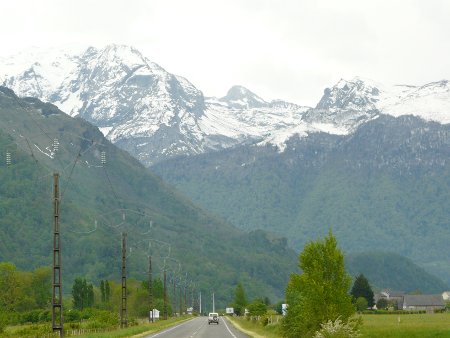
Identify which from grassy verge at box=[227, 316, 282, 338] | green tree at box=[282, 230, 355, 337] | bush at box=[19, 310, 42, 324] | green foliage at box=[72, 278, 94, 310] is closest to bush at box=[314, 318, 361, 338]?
green tree at box=[282, 230, 355, 337]

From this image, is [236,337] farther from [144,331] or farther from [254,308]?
[254,308]

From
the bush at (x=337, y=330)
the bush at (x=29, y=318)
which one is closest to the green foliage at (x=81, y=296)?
the bush at (x=29, y=318)

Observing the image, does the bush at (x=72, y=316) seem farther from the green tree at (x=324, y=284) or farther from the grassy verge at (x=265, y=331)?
the green tree at (x=324, y=284)

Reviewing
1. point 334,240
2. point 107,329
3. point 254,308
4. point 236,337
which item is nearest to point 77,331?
point 107,329

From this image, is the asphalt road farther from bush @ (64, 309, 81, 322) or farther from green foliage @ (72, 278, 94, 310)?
green foliage @ (72, 278, 94, 310)

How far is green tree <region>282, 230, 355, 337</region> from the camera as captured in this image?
60.2m

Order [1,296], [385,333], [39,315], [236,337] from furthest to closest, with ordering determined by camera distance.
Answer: [1,296]
[39,315]
[236,337]
[385,333]

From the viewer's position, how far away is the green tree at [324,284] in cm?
6021

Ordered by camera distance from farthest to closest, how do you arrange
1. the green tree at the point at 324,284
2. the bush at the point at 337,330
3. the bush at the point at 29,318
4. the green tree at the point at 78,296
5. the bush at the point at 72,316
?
the green tree at the point at 78,296
the bush at the point at 29,318
the bush at the point at 72,316
the green tree at the point at 324,284
the bush at the point at 337,330

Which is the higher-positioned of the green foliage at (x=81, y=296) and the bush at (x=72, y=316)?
the green foliage at (x=81, y=296)

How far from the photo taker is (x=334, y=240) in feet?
203

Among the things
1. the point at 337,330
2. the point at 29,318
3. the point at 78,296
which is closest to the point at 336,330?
the point at 337,330

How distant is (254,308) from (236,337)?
72.2 m

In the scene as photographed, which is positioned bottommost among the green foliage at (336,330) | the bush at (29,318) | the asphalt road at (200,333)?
the asphalt road at (200,333)
